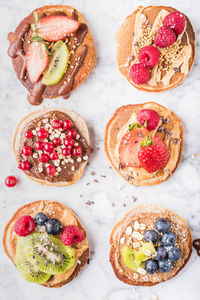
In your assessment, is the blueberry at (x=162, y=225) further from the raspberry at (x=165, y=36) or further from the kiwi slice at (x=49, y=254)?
the raspberry at (x=165, y=36)

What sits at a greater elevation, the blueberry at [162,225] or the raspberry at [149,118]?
the raspberry at [149,118]

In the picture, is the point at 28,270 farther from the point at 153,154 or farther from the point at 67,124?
the point at 153,154

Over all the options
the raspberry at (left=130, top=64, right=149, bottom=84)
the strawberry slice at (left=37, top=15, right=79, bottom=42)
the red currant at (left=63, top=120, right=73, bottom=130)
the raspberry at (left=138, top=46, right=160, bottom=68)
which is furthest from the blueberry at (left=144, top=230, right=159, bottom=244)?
the strawberry slice at (left=37, top=15, right=79, bottom=42)

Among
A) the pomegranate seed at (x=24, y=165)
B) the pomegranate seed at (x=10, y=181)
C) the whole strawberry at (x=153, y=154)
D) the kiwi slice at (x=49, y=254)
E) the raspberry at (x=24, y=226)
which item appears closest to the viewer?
the whole strawberry at (x=153, y=154)

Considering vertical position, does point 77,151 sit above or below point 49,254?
above

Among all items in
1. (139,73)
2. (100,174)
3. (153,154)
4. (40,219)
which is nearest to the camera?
(153,154)

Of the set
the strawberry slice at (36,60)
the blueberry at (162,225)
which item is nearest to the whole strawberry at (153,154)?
the blueberry at (162,225)

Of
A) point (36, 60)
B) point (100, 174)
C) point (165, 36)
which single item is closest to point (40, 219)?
point (100, 174)
